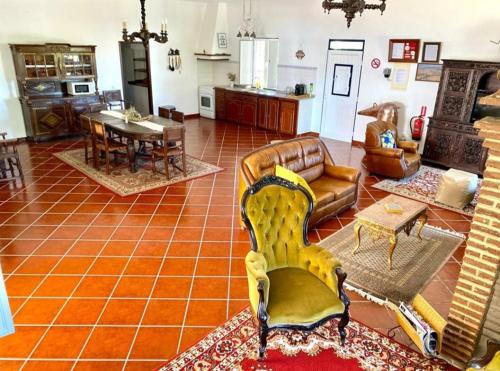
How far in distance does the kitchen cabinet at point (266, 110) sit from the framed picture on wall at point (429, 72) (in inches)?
103

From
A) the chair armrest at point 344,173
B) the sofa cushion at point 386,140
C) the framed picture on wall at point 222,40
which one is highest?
the framed picture on wall at point 222,40

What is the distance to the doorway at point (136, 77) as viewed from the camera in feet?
33.8

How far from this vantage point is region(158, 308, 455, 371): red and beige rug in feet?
8.66

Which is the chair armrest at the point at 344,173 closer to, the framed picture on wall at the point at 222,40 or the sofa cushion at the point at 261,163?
the sofa cushion at the point at 261,163

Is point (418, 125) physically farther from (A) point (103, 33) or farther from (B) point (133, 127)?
(A) point (103, 33)

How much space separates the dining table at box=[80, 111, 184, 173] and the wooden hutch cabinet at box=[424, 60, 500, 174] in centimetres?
478

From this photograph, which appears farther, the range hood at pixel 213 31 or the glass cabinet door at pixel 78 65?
the range hood at pixel 213 31

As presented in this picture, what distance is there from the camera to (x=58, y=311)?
314cm

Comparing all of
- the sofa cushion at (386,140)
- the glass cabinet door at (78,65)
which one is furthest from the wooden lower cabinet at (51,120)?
the sofa cushion at (386,140)

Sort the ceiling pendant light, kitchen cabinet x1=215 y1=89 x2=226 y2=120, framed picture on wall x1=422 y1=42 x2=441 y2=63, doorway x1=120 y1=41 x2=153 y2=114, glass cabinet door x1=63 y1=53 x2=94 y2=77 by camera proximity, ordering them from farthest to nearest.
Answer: kitchen cabinet x1=215 y1=89 x2=226 y2=120, doorway x1=120 y1=41 x2=153 y2=114, the ceiling pendant light, glass cabinet door x1=63 y1=53 x2=94 y2=77, framed picture on wall x1=422 y1=42 x2=441 y2=63

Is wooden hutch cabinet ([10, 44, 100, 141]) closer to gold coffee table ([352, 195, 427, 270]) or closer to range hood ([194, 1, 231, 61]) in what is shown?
range hood ([194, 1, 231, 61])

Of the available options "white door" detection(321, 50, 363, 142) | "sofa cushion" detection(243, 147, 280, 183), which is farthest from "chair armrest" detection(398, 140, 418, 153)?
"sofa cushion" detection(243, 147, 280, 183)

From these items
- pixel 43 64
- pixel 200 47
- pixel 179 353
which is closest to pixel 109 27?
pixel 43 64

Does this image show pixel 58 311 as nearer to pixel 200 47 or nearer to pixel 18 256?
pixel 18 256
